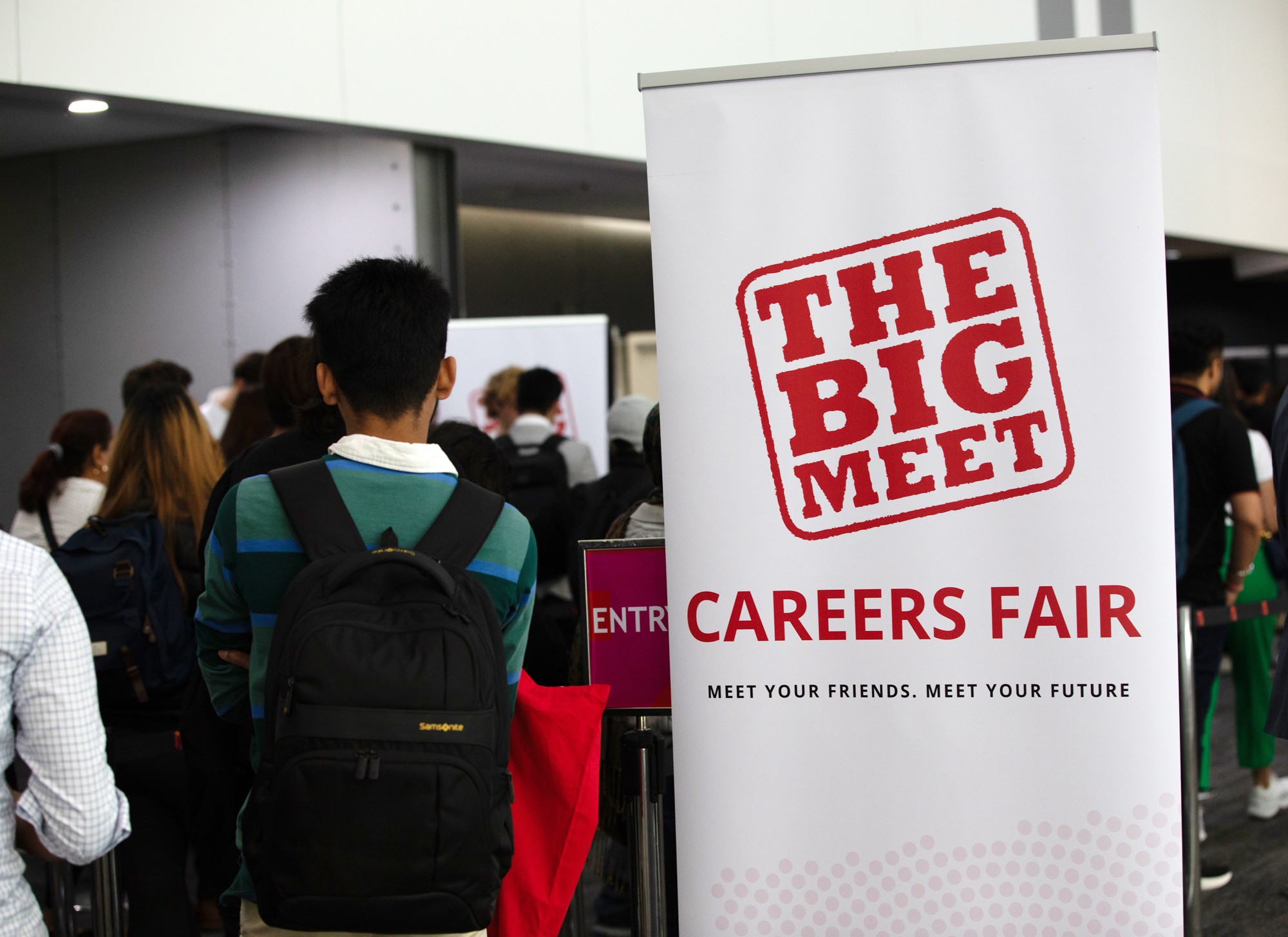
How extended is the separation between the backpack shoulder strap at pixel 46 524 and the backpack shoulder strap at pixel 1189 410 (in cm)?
329

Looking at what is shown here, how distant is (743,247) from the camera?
5.88 ft

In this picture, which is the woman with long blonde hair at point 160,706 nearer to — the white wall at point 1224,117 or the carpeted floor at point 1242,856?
the carpeted floor at point 1242,856

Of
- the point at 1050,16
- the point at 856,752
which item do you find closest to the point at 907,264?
the point at 856,752

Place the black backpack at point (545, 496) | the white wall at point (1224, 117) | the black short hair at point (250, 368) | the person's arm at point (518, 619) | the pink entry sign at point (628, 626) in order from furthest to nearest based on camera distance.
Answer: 1. the white wall at point (1224, 117)
2. the black short hair at point (250, 368)
3. the black backpack at point (545, 496)
4. the pink entry sign at point (628, 626)
5. the person's arm at point (518, 619)

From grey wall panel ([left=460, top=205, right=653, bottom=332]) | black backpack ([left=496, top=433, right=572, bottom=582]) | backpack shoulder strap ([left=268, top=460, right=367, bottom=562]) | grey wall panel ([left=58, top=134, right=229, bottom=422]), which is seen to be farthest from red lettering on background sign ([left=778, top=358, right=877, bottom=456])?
grey wall panel ([left=460, top=205, right=653, bottom=332])

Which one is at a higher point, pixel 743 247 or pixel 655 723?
pixel 743 247

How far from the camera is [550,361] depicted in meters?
5.91

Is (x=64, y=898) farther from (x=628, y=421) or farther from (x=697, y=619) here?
(x=628, y=421)

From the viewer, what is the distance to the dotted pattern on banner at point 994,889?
5.77 ft

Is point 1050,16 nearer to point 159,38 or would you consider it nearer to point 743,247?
point 159,38

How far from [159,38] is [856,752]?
4018 millimetres

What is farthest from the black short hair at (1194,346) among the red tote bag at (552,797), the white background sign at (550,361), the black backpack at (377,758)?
the black backpack at (377,758)

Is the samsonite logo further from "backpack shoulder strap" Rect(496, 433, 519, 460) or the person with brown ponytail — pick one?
"backpack shoulder strap" Rect(496, 433, 519, 460)

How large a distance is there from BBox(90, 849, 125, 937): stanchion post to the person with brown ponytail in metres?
1.01
